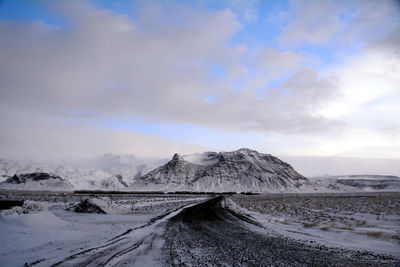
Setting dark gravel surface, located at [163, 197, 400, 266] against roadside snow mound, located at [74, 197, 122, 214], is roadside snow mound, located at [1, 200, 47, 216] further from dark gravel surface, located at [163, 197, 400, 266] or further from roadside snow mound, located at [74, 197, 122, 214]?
dark gravel surface, located at [163, 197, 400, 266]

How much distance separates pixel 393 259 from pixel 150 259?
9.02m

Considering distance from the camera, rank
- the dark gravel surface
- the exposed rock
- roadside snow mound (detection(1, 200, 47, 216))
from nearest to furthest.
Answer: the dark gravel surface, roadside snow mound (detection(1, 200, 47, 216)), the exposed rock

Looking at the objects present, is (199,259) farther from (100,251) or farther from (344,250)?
(344,250)

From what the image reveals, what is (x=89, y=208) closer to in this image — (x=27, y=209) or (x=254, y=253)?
(x=27, y=209)

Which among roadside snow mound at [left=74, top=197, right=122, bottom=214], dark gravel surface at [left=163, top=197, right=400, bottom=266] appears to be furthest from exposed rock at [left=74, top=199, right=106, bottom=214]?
dark gravel surface at [left=163, top=197, right=400, bottom=266]

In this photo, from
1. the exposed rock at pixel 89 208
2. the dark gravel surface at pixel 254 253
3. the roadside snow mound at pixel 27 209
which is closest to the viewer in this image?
the dark gravel surface at pixel 254 253

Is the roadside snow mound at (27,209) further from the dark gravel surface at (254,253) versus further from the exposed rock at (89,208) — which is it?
the dark gravel surface at (254,253)

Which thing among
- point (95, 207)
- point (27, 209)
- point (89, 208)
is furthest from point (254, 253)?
point (89, 208)

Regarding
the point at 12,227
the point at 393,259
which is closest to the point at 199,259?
the point at 393,259

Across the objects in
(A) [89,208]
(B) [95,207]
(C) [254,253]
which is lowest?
(A) [89,208]

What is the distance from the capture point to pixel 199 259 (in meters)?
9.34

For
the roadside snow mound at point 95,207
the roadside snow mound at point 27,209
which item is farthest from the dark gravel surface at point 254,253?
the roadside snow mound at point 95,207

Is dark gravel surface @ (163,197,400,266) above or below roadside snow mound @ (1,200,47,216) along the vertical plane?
below

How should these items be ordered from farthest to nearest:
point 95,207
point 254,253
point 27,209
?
point 95,207
point 27,209
point 254,253
